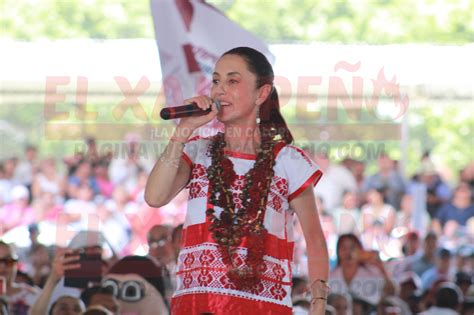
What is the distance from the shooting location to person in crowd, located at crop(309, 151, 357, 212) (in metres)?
10.4

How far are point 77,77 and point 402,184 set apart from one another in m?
4.69

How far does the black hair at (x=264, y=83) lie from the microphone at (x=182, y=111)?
0.97 feet

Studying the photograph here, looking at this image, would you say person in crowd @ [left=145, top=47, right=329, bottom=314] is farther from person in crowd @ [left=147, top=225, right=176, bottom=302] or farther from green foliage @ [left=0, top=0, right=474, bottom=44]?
green foliage @ [left=0, top=0, right=474, bottom=44]

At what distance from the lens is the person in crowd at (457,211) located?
37.6 feet

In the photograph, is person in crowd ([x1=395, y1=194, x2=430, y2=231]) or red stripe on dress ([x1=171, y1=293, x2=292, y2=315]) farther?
person in crowd ([x1=395, y1=194, x2=430, y2=231])

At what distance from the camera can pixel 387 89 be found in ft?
→ 26.6

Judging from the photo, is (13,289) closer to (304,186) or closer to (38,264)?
(38,264)

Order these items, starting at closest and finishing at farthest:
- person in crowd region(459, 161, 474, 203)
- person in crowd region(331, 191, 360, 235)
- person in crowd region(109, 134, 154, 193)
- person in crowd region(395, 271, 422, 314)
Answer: person in crowd region(395, 271, 422, 314), person in crowd region(331, 191, 360, 235), person in crowd region(109, 134, 154, 193), person in crowd region(459, 161, 474, 203)

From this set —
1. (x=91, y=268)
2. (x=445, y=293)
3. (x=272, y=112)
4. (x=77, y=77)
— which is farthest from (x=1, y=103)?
(x=272, y=112)

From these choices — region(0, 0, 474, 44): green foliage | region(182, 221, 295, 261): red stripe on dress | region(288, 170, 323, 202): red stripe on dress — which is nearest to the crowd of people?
region(0, 0, 474, 44): green foliage

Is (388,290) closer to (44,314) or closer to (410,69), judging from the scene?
(410,69)

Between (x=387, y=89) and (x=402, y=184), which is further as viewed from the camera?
(x=402, y=184)

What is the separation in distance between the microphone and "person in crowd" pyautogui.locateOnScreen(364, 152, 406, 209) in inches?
285

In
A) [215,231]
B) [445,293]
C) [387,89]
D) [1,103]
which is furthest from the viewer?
[1,103]
